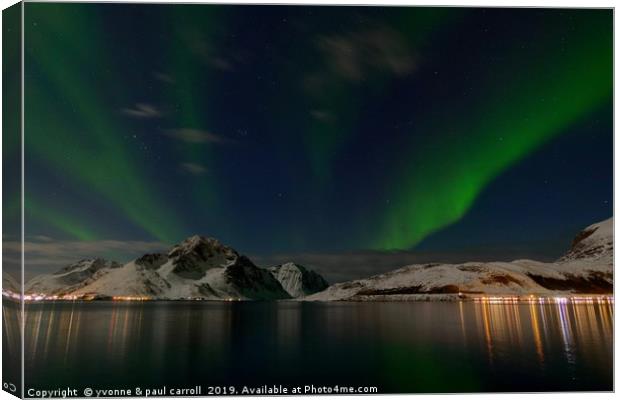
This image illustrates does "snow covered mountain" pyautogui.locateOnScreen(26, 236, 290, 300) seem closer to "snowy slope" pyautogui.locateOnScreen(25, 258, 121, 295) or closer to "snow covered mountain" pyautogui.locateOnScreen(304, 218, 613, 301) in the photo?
"snowy slope" pyautogui.locateOnScreen(25, 258, 121, 295)

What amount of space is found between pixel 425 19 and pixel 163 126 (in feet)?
23.2

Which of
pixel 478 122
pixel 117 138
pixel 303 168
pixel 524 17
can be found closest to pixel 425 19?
pixel 524 17

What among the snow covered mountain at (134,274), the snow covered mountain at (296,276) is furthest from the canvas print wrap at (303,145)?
the snow covered mountain at (296,276)

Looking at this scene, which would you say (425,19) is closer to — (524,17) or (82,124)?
(524,17)

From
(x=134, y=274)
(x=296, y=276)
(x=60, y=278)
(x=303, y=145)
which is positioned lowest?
(x=60, y=278)

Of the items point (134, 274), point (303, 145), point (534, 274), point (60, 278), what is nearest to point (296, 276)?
point (134, 274)

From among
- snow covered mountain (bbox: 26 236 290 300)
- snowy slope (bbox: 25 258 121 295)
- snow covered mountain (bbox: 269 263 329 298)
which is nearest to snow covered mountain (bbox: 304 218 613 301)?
snow covered mountain (bbox: 269 263 329 298)

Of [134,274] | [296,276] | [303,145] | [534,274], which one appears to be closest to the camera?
[303,145]

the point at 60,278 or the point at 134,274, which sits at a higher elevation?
the point at 134,274

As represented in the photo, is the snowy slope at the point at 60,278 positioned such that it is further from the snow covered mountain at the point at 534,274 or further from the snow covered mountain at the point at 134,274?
the snow covered mountain at the point at 534,274

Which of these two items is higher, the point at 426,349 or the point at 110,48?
the point at 110,48

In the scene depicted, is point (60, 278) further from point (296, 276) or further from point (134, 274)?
point (134, 274)

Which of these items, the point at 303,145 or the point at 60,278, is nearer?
the point at 303,145

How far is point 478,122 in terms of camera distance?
15.5 metres
